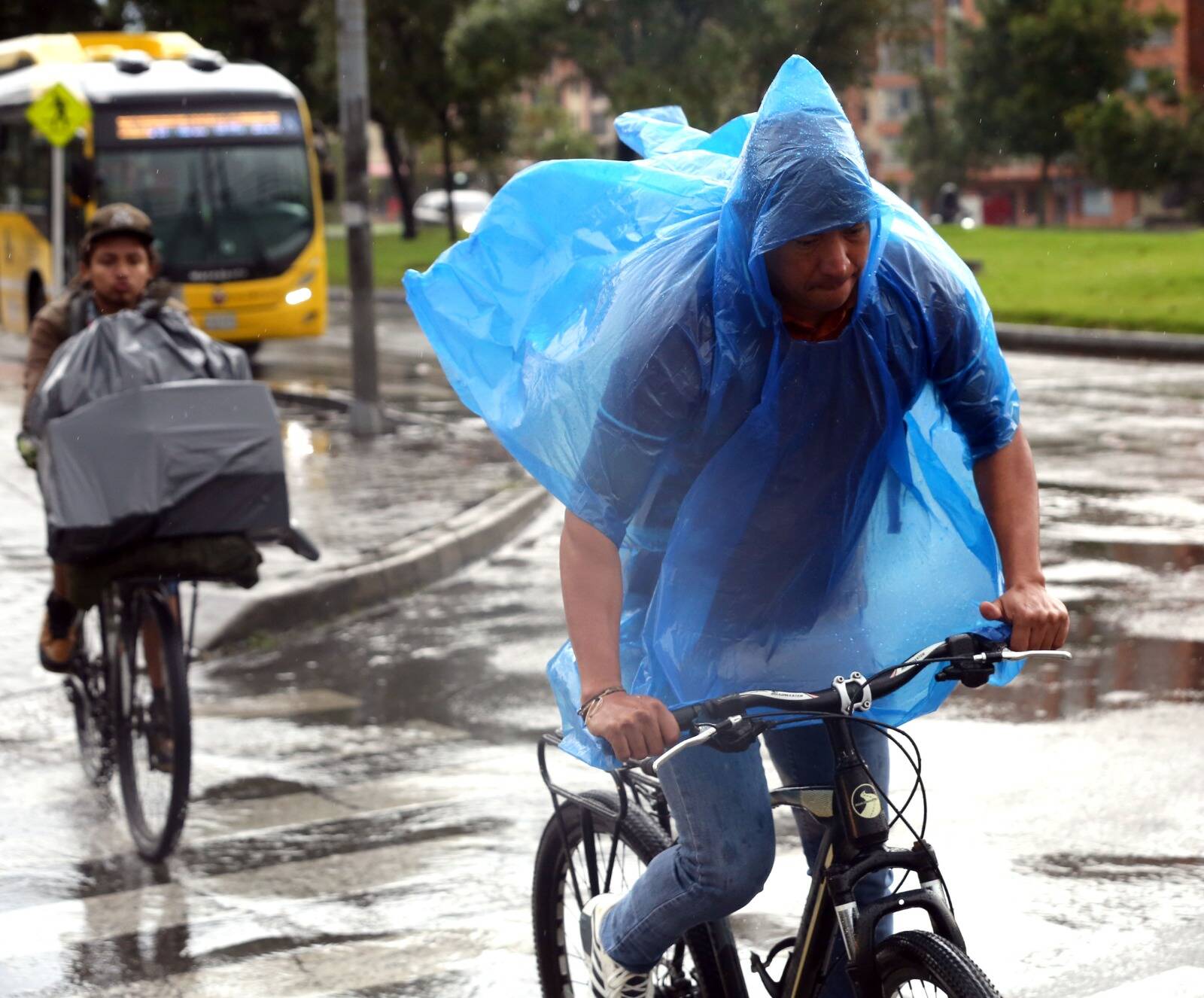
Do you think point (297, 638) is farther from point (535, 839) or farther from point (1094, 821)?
point (1094, 821)

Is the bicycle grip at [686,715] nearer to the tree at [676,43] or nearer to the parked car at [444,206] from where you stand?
the tree at [676,43]

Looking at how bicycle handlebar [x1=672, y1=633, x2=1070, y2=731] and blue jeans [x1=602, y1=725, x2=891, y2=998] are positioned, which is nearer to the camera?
bicycle handlebar [x1=672, y1=633, x2=1070, y2=731]

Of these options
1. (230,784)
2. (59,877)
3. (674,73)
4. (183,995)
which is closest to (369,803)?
(230,784)

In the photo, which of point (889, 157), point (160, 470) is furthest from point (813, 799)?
point (889, 157)

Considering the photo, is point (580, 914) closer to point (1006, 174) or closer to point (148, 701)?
point (148, 701)

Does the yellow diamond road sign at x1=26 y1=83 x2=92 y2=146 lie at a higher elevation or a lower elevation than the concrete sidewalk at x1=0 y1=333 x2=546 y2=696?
higher

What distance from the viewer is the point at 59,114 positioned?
641 inches

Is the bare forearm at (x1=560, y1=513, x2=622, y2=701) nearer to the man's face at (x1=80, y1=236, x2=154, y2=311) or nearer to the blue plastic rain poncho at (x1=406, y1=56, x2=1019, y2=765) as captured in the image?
the blue plastic rain poncho at (x1=406, y1=56, x2=1019, y2=765)

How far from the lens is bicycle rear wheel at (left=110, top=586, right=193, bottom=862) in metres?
5.37

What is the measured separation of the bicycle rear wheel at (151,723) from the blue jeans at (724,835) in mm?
2390

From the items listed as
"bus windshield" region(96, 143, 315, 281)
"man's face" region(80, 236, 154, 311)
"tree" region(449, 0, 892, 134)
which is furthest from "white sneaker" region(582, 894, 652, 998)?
"tree" region(449, 0, 892, 134)

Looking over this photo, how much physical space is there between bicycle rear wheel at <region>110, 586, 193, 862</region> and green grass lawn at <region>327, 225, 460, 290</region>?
2492 centimetres

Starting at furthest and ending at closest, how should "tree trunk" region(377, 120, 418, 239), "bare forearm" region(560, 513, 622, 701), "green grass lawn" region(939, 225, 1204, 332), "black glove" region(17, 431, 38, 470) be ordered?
1. "tree trunk" region(377, 120, 418, 239)
2. "green grass lawn" region(939, 225, 1204, 332)
3. "black glove" region(17, 431, 38, 470)
4. "bare forearm" region(560, 513, 622, 701)

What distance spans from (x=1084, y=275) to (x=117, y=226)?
23.6 metres
